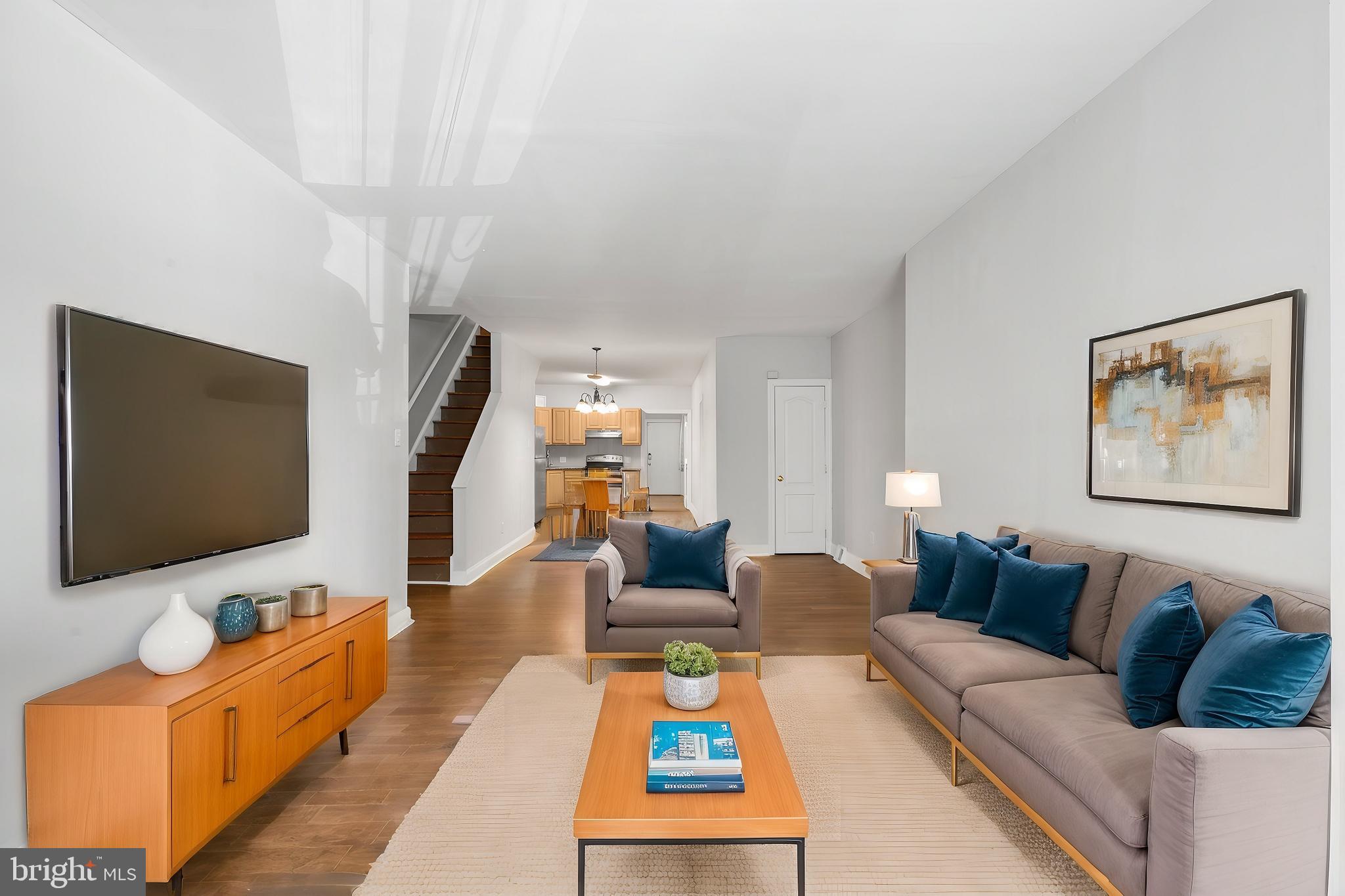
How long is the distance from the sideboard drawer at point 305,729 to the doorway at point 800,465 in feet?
19.6

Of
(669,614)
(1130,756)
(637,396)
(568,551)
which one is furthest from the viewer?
(637,396)

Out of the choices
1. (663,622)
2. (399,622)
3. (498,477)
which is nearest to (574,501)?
(498,477)

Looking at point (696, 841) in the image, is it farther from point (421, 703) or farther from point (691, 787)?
point (421, 703)

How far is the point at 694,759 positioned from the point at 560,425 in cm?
1141

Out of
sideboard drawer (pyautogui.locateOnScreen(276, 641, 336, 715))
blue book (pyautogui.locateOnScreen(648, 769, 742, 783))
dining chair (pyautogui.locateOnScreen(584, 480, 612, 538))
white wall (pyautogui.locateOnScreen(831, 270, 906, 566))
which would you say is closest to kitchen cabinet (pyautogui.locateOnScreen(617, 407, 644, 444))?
dining chair (pyautogui.locateOnScreen(584, 480, 612, 538))

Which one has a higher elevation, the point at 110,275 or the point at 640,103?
the point at 640,103

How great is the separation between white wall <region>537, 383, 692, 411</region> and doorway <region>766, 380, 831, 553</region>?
18.8 feet

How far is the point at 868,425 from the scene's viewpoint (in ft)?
21.6

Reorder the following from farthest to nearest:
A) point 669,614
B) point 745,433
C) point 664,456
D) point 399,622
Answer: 1. point 664,456
2. point 745,433
3. point 399,622
4. point 669,614

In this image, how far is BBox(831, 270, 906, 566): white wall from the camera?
228 inches

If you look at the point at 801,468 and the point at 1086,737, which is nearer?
the point at 1086,737

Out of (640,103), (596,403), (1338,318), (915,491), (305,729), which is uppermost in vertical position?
(640,103)

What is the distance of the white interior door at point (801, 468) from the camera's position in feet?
26.0

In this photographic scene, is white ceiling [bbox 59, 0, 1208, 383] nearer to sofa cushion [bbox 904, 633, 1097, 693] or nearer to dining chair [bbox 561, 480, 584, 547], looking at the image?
sofa cushion [bbox 904, 633, 1097, 693]
